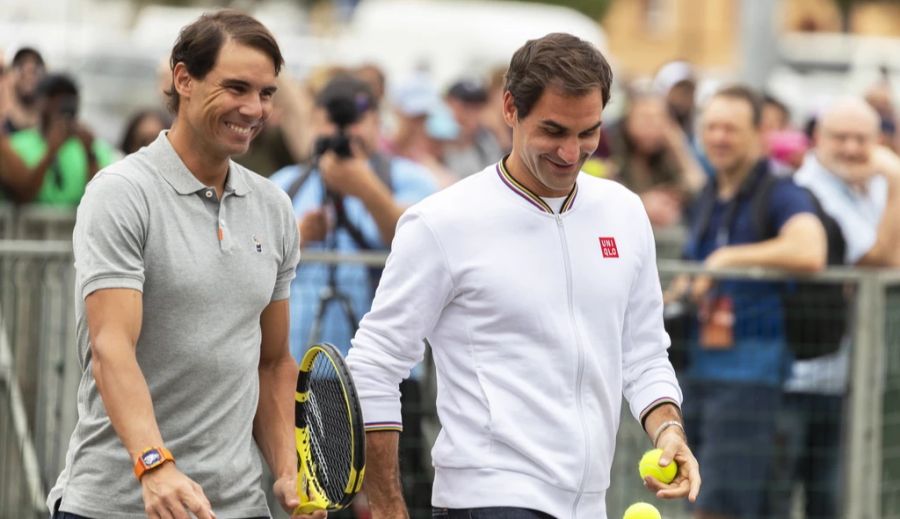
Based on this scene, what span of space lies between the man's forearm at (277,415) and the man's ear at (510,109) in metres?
0.91

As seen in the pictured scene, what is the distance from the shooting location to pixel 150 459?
4.05 meters

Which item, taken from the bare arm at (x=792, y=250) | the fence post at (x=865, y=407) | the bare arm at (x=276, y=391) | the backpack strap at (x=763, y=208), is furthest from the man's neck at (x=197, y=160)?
the fence post at (x=865, y=407)

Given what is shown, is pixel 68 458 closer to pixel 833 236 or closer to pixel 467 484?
pixel 467 484

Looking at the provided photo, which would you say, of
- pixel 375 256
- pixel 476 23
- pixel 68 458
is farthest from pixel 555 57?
pixel 476 23

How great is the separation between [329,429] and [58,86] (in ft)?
19.9

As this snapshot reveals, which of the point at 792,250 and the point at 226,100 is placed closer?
the point at 226,100

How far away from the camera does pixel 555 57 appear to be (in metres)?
4.54

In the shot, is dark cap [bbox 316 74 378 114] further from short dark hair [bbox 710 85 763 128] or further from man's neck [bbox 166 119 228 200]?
man's neck [bbox 166 119 228 200]

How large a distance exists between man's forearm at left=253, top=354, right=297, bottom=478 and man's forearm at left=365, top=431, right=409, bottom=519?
0.21 metres

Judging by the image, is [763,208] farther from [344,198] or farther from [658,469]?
[658,469]

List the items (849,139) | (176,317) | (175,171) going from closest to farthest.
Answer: (176,317), (175,171), (849,139)

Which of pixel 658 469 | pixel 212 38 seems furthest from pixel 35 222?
pixel 658 469

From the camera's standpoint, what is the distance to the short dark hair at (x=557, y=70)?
450 cm

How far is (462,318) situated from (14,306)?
388cm
